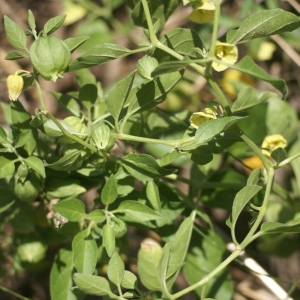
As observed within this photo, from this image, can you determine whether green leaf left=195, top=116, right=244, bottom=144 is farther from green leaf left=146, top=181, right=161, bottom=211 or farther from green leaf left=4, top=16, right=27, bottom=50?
green leaf left=4, top=16, right=27, bottom=50

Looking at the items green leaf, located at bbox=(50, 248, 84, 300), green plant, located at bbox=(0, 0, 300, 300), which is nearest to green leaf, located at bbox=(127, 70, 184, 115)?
green plant, located at bbox=(0, 0, 300, 300)

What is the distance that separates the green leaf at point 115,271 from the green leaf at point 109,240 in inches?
2.2

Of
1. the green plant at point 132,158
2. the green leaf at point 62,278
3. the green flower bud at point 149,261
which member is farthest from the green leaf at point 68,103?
the green flower bud at point 149,261

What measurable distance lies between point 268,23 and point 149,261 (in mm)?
337

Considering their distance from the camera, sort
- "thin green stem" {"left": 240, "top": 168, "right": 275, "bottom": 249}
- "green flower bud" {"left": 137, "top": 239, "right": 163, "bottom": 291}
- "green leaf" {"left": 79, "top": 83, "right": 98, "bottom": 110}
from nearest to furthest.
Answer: "green flower bud" {"left": 137, "top": 239, "right": 163, "bottom": 291} < "thin green stem" {"left": 240, "top": 168, "right": 275, "bottom": 249} < "green leaf" {"left": 79, "top": 83, "right": 98, "bottom": 110}

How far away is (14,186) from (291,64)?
3.75ft

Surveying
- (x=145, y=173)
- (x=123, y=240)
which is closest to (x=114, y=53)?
(x=145, y=173)

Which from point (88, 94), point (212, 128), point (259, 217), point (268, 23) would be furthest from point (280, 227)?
point (88, 94)

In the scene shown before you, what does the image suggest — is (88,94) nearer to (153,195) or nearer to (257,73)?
(153,195)

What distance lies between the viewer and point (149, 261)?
0.52 m

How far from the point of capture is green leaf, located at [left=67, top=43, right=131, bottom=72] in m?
0.66

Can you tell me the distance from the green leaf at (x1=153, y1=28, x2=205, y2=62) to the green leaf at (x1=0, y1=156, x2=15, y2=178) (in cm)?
27

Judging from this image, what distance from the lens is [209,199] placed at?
0.99 meters

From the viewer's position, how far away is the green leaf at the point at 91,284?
0.58 m
